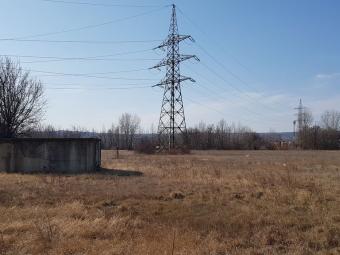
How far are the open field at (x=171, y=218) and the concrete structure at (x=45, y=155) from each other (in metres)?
8.18

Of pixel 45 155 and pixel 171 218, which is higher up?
pixel 45 155

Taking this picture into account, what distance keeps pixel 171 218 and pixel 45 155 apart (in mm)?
19044

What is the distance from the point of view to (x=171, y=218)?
44.0 feet

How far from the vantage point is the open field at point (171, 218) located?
9.43m

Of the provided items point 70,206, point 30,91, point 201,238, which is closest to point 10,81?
point 30,91

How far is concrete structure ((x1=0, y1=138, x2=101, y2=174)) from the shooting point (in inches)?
1203

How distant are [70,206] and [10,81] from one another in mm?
37118

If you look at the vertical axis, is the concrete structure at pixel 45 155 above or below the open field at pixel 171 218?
above

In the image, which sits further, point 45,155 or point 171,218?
point 45,155

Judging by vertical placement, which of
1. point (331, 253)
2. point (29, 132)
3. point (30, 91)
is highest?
point (30, 91)

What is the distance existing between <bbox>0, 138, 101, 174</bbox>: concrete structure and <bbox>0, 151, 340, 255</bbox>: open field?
8.18m

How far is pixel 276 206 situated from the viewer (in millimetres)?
15102

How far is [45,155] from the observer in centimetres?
3102

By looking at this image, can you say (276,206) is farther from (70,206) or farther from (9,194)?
(9,194)
